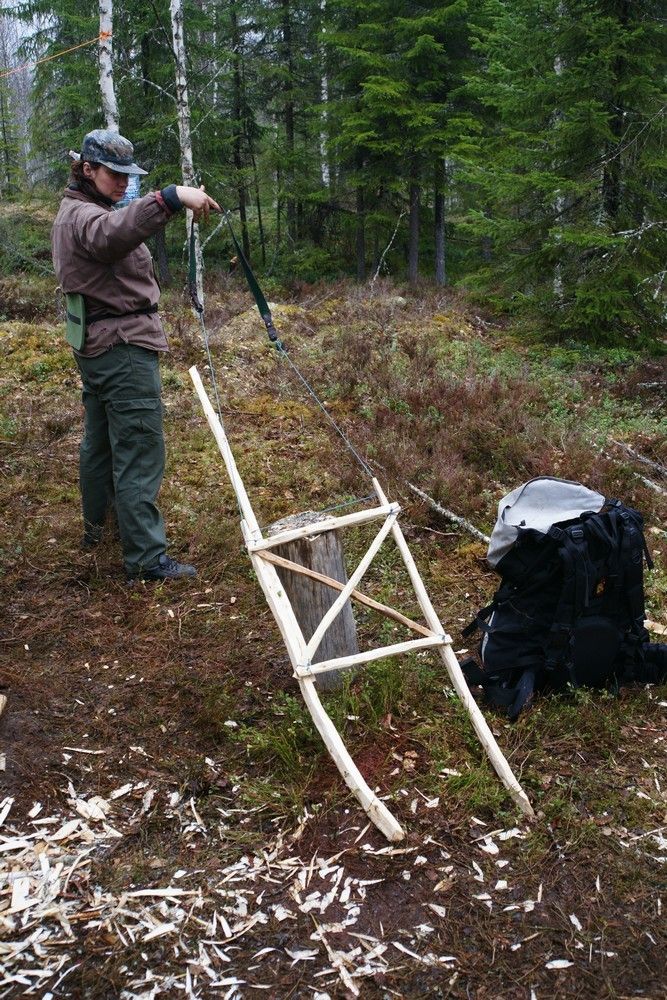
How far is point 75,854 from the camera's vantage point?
115 inches

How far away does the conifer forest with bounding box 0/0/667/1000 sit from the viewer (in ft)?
8.54

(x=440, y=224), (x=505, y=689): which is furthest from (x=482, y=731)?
(x=440, y=224)

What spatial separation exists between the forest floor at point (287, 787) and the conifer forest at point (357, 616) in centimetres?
1

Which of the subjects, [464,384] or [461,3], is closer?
[464,384]

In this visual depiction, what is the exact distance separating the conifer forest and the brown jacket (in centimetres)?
2

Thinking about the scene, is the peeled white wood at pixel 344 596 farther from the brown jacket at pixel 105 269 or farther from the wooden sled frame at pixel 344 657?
the brown jacket at pixel 105 269

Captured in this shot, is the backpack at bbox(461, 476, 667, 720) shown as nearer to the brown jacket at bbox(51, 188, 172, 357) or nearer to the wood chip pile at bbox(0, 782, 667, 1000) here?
Answer: the wood chip pile at bbox(0, 782, 667, 1000)

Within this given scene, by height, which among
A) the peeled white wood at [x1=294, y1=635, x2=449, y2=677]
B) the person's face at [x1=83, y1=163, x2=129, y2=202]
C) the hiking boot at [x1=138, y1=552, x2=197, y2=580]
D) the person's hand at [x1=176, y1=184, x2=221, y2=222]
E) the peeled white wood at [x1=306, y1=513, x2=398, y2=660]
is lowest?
the hiking boot at [x1=138, y1=552, x2=197, y2=580]

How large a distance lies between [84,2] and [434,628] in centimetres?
2007

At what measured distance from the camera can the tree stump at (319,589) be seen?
3.64m

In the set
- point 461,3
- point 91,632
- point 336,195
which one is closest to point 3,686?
point 91,632

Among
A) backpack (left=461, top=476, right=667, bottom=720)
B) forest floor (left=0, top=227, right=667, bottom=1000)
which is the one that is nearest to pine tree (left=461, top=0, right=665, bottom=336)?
forest floor (left=0, top=227, right=667, bottom=1000)

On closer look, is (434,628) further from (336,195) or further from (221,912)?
(336,195)

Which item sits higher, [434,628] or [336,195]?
[336,195]
